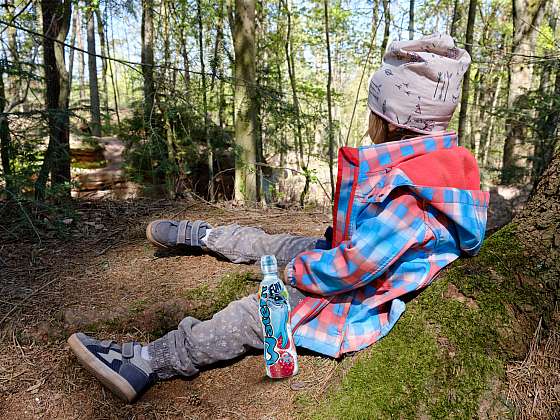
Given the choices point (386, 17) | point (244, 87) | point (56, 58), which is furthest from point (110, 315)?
point (386, 17)

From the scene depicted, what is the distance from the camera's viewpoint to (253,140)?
6629 mm

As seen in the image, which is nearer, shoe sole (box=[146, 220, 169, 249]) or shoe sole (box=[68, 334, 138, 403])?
shoe sole (box=[68, 334, 138, 403])

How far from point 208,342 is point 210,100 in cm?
691

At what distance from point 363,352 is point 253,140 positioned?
201 inches

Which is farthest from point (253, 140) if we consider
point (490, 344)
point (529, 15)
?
point (529, 15)

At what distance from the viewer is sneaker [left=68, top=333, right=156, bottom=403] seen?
1.96 m

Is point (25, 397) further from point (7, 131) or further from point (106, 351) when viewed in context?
point (7, 131)

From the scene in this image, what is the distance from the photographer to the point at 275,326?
1957 millimetres

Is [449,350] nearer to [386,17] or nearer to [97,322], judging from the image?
[97,322]

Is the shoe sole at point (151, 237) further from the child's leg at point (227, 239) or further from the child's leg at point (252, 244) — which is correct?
the child's leg at point (252, 244)

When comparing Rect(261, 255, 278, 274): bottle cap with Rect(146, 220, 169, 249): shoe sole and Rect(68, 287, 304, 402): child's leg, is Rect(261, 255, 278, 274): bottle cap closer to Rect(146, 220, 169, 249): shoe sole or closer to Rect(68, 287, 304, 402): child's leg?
Rect(68, 287, 304, 402): child's leg

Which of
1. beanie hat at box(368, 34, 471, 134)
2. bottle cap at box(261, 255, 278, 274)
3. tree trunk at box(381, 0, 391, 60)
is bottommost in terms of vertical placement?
bottle cap at box(261, 255, 278, 274)

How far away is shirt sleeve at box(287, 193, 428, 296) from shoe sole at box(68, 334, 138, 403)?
104cm

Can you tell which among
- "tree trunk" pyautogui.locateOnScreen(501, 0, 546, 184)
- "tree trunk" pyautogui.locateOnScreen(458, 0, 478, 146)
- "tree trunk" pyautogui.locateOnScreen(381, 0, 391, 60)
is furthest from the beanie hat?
"tree trunk" pyautogui.locateOnScreen(381, 0, 391, 60)
